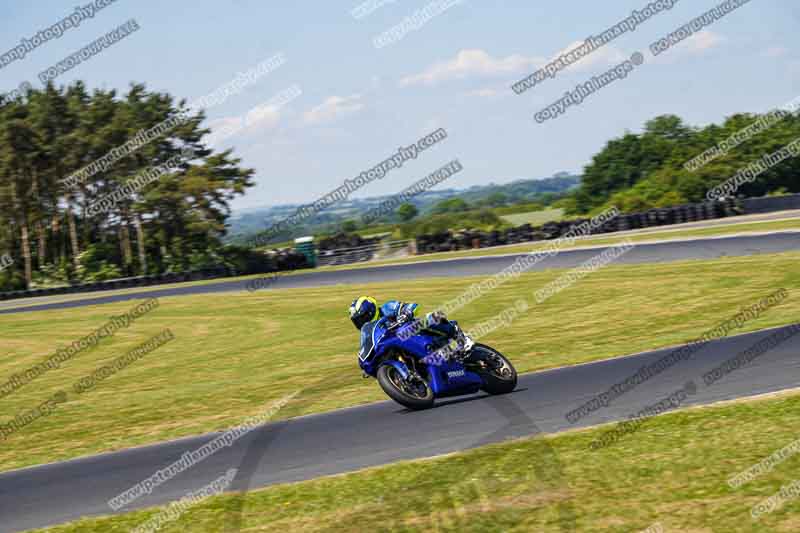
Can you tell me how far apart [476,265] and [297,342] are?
520 inches

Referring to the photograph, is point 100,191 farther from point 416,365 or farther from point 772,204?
point 416,365

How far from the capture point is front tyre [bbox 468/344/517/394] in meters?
11.0

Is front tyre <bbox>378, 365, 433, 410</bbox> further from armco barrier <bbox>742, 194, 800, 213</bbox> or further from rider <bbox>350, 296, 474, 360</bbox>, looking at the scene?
armco barrier <bbox>742, 194, 800, 213</bbox>

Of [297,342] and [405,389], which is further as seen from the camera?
[297,342]

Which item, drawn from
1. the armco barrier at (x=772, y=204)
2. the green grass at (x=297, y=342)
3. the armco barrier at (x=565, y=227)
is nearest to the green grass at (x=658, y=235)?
the armco barrier at (x=565, y=227)

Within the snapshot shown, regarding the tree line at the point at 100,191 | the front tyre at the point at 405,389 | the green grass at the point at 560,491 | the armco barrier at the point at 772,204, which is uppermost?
the tree line at the point at 100,191

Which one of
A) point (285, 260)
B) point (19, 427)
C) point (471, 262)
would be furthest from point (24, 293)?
point (19, 427)

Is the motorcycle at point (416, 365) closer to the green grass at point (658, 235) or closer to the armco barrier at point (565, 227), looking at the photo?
the green grass at point (658, 235)

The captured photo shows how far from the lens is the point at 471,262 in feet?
112

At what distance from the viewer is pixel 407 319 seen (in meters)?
10.5

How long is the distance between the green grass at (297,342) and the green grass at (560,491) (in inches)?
173

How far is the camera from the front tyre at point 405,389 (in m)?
10.4

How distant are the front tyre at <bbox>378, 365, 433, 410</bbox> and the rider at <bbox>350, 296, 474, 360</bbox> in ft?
1.65

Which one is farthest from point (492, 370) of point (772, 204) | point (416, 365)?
point (772, 204)
